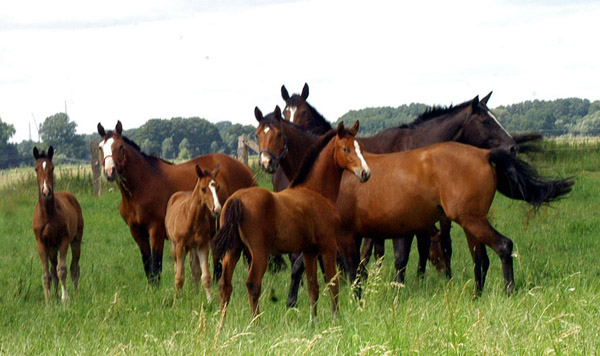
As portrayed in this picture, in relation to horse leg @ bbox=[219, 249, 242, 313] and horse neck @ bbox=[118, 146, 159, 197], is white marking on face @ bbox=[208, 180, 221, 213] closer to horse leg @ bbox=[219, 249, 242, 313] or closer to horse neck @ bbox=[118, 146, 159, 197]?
horse leg @ bbox=[219, 249, 242, 313]

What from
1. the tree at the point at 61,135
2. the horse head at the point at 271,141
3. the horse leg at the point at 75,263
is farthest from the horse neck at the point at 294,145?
the tree at the point at 61,135

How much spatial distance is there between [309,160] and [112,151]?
341 centimetres

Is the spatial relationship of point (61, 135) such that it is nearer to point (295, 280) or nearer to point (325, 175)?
point (295, 280)

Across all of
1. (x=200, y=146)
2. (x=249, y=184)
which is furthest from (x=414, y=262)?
(x=200, y=146)

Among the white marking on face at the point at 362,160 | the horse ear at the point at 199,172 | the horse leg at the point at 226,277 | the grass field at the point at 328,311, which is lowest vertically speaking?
the grass field at the point at 328,311

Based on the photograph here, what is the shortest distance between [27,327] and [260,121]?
297 centimetres

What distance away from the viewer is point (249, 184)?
10531mm

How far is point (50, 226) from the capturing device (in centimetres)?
812

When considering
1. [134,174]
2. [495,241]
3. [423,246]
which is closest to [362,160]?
[495,241]

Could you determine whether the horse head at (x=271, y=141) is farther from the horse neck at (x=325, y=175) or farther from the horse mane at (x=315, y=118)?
the horse mane at (x=315, y=118)

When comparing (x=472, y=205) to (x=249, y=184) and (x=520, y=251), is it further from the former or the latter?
(x=249, y=184)

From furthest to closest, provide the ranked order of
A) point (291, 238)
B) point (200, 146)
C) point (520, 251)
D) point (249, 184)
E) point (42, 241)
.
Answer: point (200, 146) → point (249, 184) → point (520, 251) → point (42, 241) → point (291, 238)

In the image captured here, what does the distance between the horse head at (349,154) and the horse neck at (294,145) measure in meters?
1.26

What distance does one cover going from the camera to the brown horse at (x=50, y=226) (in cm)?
798
